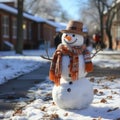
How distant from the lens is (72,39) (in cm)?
812

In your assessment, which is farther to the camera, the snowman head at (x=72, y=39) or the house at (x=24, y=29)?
the house at (x=24, y=29)

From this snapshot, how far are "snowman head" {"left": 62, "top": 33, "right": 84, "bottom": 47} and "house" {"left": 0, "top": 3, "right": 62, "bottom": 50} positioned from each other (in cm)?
2527

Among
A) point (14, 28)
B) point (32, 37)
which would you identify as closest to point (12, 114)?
point (14, 28)

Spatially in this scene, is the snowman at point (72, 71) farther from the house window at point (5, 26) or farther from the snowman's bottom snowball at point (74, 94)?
the house window at point (5, 26)

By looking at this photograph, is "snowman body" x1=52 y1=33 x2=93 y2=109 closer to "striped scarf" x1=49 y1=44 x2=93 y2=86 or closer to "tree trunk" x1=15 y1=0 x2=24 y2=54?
"striped scarf" x1=49 y1=44 x2=93 y2=86

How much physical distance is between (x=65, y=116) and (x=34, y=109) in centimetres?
89

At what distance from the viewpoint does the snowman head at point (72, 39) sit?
813cm

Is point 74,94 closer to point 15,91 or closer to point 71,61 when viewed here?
point 71,61

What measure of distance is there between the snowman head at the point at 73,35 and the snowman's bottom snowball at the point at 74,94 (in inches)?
28.9

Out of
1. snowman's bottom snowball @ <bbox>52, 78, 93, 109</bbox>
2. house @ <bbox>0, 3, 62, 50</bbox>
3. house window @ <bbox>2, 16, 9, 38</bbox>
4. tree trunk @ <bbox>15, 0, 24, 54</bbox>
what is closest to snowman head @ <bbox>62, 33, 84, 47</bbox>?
snowman's bottom snowball @ <bbox>52, 78, 93, 109</bbox>

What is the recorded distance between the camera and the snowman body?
7.98 m

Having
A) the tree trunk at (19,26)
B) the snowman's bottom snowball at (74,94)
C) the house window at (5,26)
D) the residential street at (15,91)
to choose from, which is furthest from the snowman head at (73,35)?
the house window at (5,26)

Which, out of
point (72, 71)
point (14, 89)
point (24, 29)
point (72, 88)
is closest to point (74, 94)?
point (72, 88)

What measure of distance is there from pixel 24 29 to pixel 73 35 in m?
40.7
